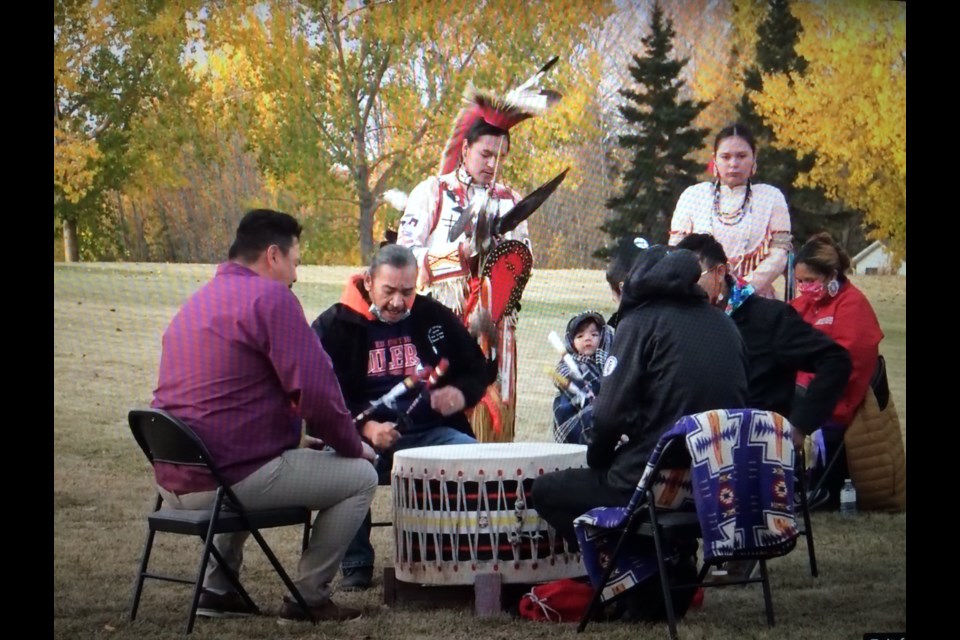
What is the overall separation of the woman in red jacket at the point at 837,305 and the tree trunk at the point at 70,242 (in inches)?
103

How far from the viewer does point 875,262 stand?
5.78 meters

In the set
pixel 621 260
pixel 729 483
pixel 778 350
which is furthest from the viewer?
pixel 621 260

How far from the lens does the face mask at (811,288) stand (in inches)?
207

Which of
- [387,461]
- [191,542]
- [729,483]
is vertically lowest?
[191,542]

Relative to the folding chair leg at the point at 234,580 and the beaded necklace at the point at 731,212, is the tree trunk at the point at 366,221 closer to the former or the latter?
the beaded necklace at the point at 731,212

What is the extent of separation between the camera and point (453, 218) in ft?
16.3

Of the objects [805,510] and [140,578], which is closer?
[140,578]

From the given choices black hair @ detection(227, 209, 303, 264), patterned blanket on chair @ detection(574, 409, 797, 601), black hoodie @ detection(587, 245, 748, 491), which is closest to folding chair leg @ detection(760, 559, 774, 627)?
patterned blanket on chair @ detection(574, 409, 797, 601)

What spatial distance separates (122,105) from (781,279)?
8.45 feet

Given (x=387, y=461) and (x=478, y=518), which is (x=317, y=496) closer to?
(x=478, y=518)

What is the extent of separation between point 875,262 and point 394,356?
8.16 feet

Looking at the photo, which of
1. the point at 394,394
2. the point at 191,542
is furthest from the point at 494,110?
the point at 191,542
